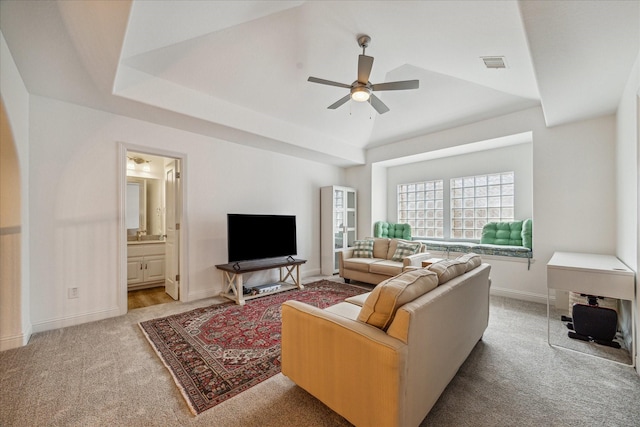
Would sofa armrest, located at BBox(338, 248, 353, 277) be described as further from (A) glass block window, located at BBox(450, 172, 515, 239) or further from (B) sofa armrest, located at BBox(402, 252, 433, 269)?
(A) glass block window, located at BBox(450, 172, 515, 239)

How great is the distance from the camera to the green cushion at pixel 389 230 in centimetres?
577

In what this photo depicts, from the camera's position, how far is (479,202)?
16.9 feet

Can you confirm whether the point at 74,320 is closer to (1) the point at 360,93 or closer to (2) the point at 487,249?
(1) the point at 360,93

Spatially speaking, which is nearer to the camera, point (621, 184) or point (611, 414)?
point (611, 414)

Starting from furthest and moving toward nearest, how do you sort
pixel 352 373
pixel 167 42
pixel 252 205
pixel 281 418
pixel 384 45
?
1. pixel 252 205
2. pixel 384 45
3. pixel 167 42
4. pixel 281 418
5. pixel 352 373

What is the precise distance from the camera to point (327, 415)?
1.63 m

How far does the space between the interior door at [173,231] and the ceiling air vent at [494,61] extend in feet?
13.8

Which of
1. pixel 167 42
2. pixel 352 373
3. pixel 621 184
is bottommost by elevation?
pixel 352 373

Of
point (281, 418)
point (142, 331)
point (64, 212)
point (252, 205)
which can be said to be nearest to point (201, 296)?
point (142, 331)

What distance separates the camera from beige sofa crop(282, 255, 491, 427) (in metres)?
1.29

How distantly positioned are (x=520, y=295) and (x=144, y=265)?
6.16m

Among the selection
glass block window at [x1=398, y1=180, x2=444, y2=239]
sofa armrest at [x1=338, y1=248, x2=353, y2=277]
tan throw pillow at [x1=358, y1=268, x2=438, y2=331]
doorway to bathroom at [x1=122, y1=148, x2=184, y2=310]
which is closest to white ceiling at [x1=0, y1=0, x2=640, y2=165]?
doorway to bathroom at [x1=122, y1=148, x2=184, y2=310]

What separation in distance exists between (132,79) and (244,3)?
5.00ft

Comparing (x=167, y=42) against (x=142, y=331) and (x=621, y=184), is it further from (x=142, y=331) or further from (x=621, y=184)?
(x=621, y=184)
